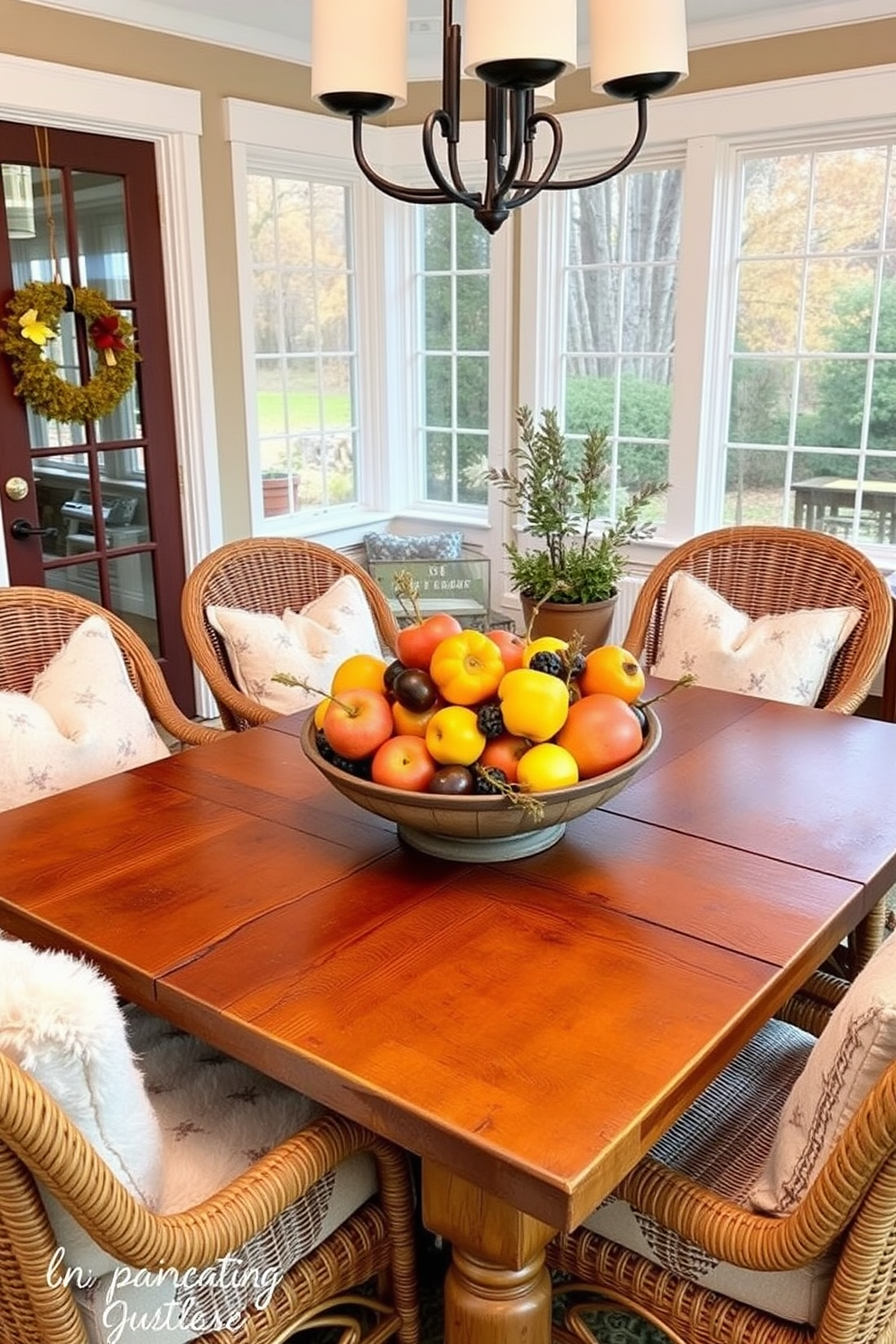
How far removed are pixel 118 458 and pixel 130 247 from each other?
74cm

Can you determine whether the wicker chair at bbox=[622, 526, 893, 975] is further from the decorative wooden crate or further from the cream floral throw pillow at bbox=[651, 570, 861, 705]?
the decorative wooden crate

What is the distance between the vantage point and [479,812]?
1457 mm

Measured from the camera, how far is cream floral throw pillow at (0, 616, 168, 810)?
1.99 m

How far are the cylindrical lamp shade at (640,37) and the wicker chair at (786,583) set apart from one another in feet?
4.01

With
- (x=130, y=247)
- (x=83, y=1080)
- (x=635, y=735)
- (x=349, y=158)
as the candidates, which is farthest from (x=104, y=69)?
(x=83, y=1080)

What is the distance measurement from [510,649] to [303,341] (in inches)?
137

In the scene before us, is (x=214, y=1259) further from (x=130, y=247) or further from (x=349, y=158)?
(x=349, y=158)

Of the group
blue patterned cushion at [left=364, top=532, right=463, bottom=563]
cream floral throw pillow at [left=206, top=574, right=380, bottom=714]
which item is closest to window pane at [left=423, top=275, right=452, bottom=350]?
blue patterned cushion at [left=364, top=532, right=463, bottom=563]

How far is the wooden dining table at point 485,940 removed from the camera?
3.63 feet

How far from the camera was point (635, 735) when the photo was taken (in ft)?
5.07

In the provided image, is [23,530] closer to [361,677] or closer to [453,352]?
[453,352]

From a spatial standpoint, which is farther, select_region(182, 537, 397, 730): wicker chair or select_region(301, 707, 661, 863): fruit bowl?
select_region(182, 537, 397, 730): wicker chair

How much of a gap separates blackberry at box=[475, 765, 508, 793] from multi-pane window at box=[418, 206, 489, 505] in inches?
144

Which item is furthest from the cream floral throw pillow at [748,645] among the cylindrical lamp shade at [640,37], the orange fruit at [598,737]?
the cylindrical lamp shade at [640,37]
